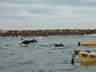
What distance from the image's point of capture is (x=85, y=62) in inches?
977

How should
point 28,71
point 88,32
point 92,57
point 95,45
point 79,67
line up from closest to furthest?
point 28,71, point 79,67, point 92,57, point 95,45, point 88,32

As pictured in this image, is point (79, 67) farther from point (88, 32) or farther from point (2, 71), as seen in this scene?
point (88, 32)

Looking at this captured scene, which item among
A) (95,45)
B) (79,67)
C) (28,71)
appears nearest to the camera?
(28,71)

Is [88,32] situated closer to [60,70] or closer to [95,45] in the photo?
[95,45]

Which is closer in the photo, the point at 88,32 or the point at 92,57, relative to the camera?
the point at 92,57

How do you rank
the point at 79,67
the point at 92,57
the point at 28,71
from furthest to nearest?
the point at 92,57, the point at 79,67, the point at 28,71

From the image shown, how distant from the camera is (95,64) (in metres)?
23.6

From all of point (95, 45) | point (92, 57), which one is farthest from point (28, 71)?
point (95, 45)

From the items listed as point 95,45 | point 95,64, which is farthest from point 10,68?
point 95,45

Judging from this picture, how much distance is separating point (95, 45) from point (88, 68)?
27721 mm

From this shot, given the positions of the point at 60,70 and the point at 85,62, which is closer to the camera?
the point at 60,70

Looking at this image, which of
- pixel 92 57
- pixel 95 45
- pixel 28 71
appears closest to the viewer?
pixel 28 71

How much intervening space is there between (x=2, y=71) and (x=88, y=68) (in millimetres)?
7709

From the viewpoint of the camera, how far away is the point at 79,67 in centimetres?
2262
